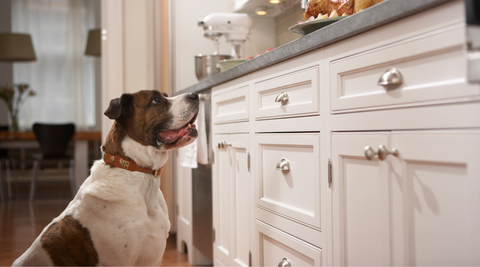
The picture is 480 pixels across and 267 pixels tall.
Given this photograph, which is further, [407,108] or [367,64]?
[367,64]

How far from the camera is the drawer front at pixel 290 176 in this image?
47.7 inches

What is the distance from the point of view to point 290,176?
1.37 meters

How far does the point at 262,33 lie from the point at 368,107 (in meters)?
2.33

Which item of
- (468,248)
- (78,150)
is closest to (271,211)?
(468,248)

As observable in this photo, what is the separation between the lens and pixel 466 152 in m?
0.72

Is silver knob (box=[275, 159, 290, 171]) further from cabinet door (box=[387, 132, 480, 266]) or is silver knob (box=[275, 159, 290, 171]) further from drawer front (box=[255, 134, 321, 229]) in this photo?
cabinet door (box=[387, 132, 480, 266])

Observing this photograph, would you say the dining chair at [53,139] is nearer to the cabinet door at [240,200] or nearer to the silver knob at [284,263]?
the cabinet door at [240,200]

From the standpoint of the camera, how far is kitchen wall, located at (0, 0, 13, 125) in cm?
681

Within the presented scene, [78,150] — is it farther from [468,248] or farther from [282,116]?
[468,248]

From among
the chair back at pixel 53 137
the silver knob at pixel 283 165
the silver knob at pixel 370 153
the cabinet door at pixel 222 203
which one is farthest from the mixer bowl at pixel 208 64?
the chair back at pixel 53 137

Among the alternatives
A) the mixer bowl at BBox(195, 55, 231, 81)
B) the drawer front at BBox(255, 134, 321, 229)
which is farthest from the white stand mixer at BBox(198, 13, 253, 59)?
the drawer front at BBox(255, 134, 321, 229)

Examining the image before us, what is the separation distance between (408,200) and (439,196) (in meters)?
0.08

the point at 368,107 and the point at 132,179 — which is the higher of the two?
the point at 368,107

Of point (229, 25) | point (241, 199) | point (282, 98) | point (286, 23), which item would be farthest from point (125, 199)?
point (286, 23)
